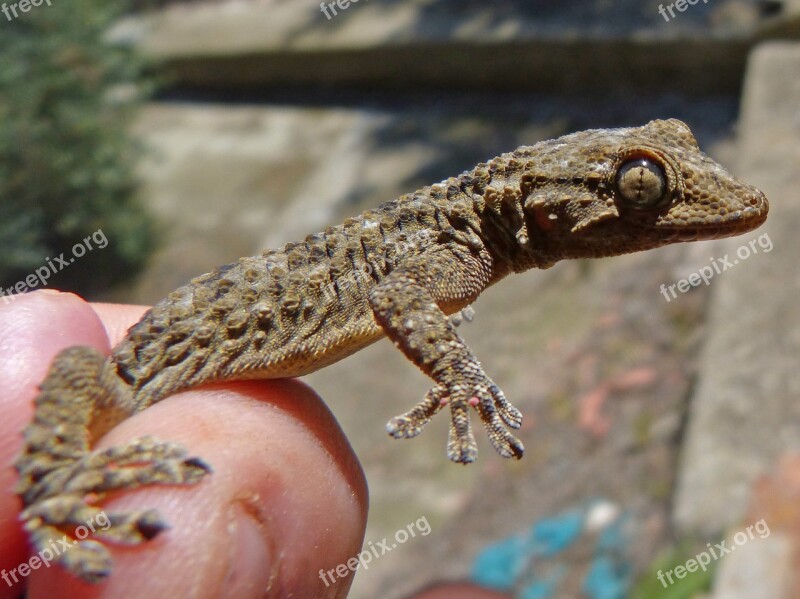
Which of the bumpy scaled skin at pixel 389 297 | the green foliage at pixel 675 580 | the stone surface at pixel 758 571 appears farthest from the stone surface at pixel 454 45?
the bumpy scaled skin at pixel 389 297

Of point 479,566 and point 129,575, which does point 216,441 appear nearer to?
point 129,575

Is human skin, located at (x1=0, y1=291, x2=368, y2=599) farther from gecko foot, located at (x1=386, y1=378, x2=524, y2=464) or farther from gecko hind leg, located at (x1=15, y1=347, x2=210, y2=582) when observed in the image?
gecko foot, located at (x1=386, y1=378, x2=524, y2=464)

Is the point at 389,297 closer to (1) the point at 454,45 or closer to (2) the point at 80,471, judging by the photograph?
(2) the point at 80,471

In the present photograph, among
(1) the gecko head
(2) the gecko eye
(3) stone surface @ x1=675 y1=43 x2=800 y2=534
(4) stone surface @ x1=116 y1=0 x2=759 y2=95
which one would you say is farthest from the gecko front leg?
(4) stone surface @ x1=116 y1=0 x2=759 y2=95

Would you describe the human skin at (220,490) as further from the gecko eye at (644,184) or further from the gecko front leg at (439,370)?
the gecko eye at (644,184)

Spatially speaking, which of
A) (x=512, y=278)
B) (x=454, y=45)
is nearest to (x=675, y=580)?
(x=512, y=278)

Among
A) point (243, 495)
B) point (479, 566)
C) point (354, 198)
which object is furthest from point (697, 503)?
point (354, 198)

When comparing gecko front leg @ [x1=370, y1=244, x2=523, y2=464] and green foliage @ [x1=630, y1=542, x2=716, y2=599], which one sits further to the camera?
green foliage @ [x1=630, y1=542, x2=716, y2=599]

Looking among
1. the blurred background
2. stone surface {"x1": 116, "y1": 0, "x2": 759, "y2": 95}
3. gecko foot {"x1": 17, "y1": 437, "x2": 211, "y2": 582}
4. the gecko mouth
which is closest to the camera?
gecko foot {"x1": 17, "y1": 437, "x2": 211, "y2": 582}
